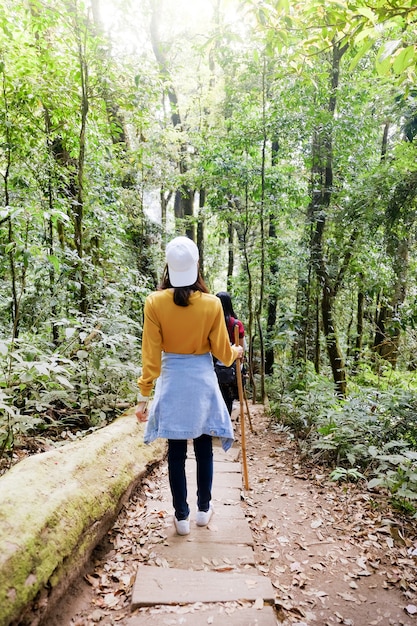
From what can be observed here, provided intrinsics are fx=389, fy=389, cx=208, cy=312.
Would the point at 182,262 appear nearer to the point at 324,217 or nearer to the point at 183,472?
the point at 183,472

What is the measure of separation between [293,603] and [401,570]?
959mm

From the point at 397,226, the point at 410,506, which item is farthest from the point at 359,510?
the point at 397,226

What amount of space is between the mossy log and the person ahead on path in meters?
0.60

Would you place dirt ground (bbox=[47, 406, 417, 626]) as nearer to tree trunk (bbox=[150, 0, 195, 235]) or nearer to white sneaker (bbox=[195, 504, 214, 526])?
white sneaker (bbox=[195, 504, 214, 526])

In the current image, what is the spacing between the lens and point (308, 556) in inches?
125

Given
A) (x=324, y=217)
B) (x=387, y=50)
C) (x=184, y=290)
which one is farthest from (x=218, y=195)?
(x=387, y=50)

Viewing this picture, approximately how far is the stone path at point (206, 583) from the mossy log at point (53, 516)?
465 millimetres

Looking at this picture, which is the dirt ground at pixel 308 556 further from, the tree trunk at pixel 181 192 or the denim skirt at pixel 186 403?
the tree trunk at pixel 181 192

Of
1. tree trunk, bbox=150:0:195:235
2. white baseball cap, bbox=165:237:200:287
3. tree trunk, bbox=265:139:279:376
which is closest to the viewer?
white baseball cap, bbox=165:237:200:287

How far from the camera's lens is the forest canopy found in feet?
11.8

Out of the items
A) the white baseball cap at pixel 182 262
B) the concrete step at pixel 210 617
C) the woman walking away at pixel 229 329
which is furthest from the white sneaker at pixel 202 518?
the woman walking away at pixel 229 329

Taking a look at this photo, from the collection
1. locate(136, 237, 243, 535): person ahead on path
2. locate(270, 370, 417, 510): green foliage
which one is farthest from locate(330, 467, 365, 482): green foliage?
locate(136, 237, 243, 535): person ahead on path

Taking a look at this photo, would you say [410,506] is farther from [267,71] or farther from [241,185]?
[267,71]

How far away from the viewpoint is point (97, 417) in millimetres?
5098
